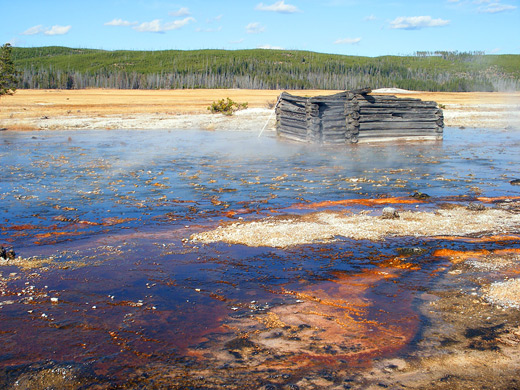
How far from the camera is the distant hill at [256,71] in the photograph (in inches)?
3044

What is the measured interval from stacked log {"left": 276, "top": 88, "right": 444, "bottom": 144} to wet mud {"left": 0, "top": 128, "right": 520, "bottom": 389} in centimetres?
847

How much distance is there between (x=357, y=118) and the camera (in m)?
20.6

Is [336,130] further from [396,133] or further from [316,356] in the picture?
[316,356]

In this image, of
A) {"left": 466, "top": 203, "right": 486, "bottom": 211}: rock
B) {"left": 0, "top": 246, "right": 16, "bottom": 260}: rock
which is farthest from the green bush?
{"left": 0, "top": 246, "right": 16, "bottom": 260}: rock

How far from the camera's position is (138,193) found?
37.0ft

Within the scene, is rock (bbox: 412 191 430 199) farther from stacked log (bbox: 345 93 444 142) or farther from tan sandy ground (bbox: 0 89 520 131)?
tan sandy ground (bbox: 0 89 520 131)

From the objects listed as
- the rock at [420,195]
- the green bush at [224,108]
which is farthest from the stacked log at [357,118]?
the green bush at [224,108]

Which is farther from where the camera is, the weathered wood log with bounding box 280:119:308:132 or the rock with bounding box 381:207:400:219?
the weathered wood log with bounding box 280:119:308:132

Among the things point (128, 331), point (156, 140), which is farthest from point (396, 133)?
point (128, 331)

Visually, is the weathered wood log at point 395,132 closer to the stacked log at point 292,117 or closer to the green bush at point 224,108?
the stacked log at point 292,117

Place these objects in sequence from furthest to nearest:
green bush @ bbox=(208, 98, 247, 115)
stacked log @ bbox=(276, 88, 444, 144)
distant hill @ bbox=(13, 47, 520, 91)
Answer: distant hill @ bbox=(13, 47, 520, 91), green bush @ bbox=(208, 98, 247, 115), stacked log @ bbox=(276, 88, 444, 144)

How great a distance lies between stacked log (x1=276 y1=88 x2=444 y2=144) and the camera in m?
20.5

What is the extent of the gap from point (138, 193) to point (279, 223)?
4.14 meters

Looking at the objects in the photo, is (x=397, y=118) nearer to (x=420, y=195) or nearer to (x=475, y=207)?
(x=420, y=195)
